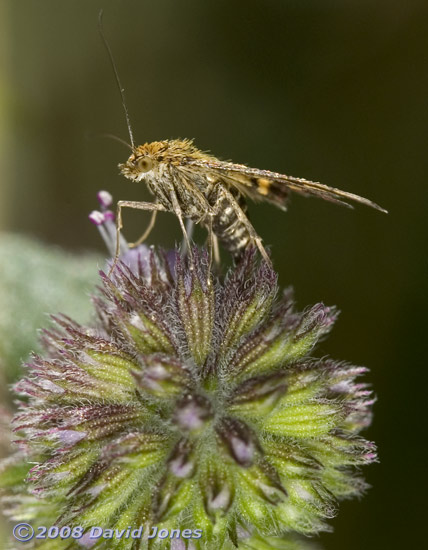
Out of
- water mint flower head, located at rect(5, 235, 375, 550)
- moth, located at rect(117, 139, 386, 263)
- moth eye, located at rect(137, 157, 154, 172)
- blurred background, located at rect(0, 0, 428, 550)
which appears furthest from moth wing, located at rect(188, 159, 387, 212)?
blurred background, located at rect(0, 0, 428, 550)

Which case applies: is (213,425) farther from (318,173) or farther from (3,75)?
(3,75)

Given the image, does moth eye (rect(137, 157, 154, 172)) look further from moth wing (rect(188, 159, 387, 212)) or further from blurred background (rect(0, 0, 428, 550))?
blurred background (rect(0, 0, 428, 550))

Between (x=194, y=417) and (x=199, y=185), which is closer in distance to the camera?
(x=194, y=417)

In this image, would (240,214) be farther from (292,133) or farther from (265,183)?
(292,133)

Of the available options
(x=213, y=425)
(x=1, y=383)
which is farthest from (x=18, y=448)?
(x=213, y=425)

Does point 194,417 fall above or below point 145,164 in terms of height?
below

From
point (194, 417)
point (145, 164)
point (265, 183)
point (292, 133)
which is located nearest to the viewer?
point (194, 417)

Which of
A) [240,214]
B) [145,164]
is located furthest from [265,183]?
[145,164]

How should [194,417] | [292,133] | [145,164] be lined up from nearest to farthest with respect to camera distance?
[194,417], [145,164], [292,133]
